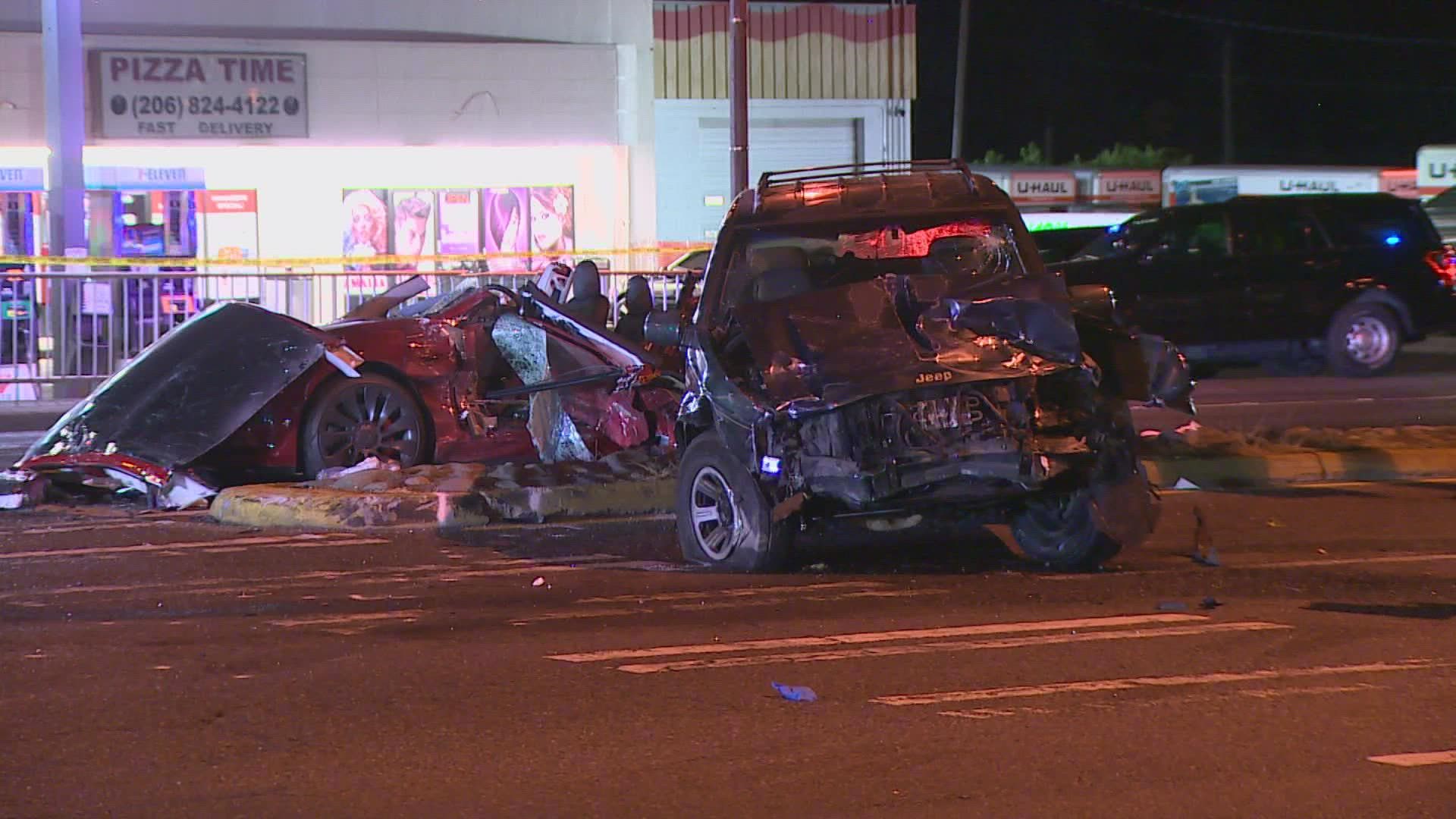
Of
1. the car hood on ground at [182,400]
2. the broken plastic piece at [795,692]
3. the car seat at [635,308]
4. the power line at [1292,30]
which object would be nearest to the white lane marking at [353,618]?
the broken plastic piece at [795,692]

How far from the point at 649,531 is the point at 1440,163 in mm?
32687

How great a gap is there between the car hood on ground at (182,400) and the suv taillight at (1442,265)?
12044 mm

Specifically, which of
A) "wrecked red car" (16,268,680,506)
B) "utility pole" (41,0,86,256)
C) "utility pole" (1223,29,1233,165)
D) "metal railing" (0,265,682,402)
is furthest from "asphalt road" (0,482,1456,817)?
"utility pole" (1223,29,1233,165)

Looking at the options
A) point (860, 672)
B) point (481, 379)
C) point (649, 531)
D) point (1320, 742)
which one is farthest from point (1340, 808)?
point (481, 379)

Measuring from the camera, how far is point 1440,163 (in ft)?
124

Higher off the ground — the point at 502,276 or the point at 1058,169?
the point at 1058,169

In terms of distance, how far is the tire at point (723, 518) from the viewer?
26.8 ft

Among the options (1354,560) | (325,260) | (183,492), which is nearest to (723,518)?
(1354,560)

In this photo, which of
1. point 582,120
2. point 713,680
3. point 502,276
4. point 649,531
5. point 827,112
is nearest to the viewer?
point 713,680

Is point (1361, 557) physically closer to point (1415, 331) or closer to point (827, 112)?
point (1415, 331)

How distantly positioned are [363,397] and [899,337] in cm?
461

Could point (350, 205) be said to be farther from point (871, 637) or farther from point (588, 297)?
point (871, 637)

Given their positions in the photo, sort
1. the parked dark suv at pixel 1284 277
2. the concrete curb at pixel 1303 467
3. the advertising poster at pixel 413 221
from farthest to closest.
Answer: the advertising poster at pixel 413 221 < the parked dark suv at pixel 1284 277 < the concrete curb at pixel 1303 467

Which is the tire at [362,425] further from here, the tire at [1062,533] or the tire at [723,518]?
the tire at [1062,533]
